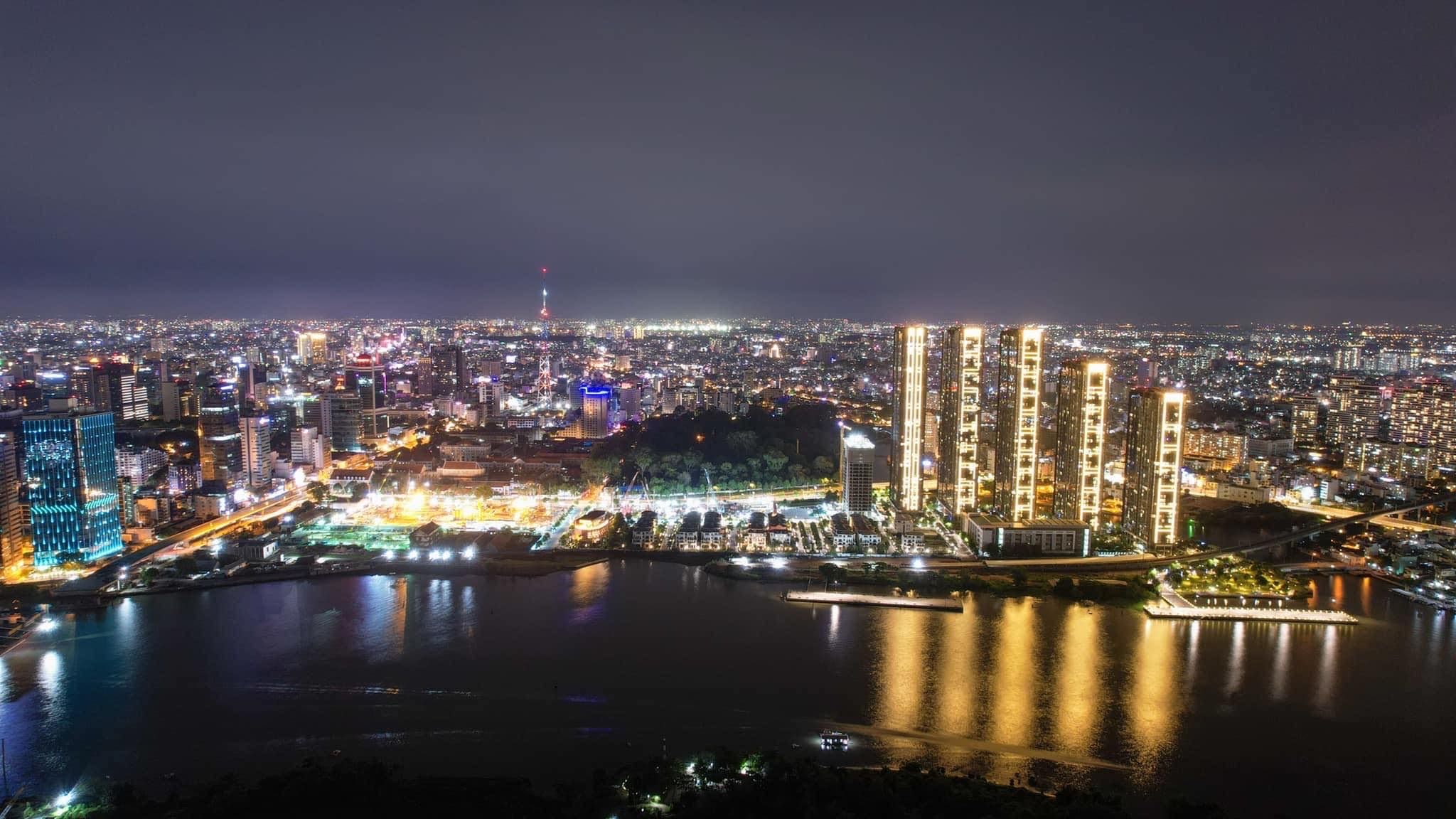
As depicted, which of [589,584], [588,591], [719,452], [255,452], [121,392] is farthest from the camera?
[121,392]

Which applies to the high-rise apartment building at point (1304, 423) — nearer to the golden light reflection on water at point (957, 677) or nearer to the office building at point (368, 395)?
the golden light reflection on water at point (957, 677)

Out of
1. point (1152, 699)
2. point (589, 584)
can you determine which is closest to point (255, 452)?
point (589, 584)

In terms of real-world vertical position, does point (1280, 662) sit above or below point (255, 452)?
below

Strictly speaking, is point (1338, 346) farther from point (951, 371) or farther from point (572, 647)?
point (572, 647)

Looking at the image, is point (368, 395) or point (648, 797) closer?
point (648, 797)

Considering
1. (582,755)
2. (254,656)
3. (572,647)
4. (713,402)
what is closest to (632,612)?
(572,647)

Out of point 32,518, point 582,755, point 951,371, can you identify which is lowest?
point 582,755

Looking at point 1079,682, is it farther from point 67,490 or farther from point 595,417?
point 595,417
